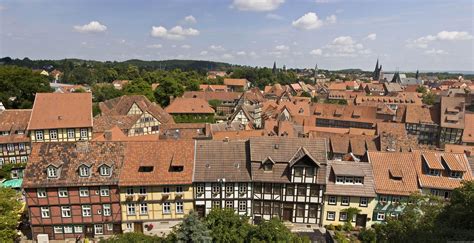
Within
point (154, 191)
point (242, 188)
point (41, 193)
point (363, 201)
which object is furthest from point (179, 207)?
point (363, 201)

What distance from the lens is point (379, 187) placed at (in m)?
31.6

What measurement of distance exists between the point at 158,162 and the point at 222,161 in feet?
21.5

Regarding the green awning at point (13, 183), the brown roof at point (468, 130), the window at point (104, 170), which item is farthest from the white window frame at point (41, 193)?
the brown roof at point (468, 130)

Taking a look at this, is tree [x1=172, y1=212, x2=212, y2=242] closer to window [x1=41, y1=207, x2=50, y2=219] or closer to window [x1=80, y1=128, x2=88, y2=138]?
window [x1=41, y1=207, x2=50, y2=219]

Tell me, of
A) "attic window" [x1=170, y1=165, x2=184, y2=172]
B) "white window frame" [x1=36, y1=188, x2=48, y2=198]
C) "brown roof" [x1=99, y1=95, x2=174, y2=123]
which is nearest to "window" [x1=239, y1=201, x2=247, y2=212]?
"attic window" [x1=170, y1=165, x2=184, y2=172]

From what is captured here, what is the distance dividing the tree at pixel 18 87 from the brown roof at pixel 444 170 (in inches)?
2906

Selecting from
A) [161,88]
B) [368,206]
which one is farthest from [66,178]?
[161,88]

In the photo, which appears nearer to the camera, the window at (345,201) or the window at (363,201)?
the window at (363,201)

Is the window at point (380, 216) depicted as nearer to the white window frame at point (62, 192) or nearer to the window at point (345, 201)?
the window at point (345, 201)

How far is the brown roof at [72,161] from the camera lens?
2897 cm

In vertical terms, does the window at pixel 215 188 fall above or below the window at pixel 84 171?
below

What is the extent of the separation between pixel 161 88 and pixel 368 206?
244ft

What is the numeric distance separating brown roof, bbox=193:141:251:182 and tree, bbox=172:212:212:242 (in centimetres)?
867

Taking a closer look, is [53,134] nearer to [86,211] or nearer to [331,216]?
[86,211]
